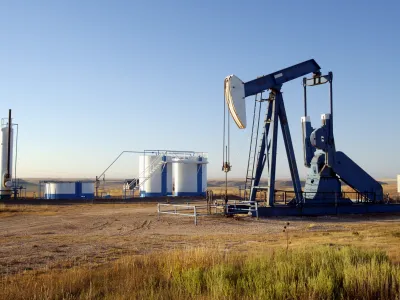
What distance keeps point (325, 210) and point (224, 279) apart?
13113 mm

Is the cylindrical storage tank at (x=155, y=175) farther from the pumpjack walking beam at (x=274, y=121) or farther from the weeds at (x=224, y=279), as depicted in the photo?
the weeds at (x=224, y=279)

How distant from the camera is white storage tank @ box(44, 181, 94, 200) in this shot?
33469 millimetres

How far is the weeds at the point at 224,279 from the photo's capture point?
16.7ft

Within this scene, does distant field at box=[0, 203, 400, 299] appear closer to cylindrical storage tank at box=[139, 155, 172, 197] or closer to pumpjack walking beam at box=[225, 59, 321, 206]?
pumpjack walking beam at box=[225, 59, 321, 206]

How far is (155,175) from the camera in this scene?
3606 centimetres

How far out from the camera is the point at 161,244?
1001 centimetres

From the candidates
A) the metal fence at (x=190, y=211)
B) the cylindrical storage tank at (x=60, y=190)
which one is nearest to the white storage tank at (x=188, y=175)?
the cylindrical storage tank at (x=60, y=190)

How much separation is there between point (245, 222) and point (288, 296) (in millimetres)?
10189

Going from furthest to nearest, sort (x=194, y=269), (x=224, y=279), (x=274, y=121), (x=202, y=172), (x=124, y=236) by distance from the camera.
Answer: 1. (x=202, y=172)
2. (x=274, y=121)
3. (x=124, y=236)
4. (x=194, y=269)
5. (x=224, y=279)

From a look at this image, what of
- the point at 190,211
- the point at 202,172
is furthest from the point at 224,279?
the point at 202,172

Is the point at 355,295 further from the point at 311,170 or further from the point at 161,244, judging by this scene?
the point at 311,170

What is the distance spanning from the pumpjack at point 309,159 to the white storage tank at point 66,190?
61.3ft

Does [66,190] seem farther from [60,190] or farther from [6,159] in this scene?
[6,159]

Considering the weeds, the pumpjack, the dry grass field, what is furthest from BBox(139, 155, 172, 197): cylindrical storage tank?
the weeds
